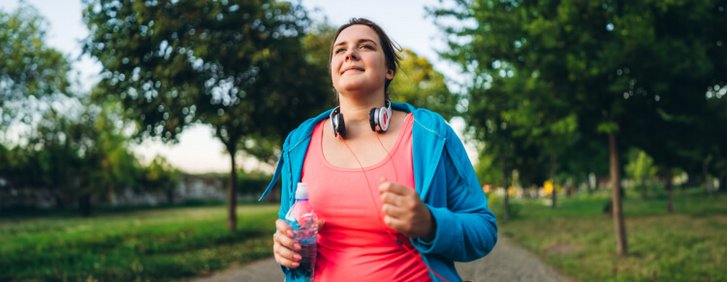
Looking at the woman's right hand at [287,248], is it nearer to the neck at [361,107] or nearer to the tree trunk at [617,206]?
the neck at [361,107]

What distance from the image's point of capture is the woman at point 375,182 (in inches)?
64.7

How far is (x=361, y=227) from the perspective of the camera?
172 centimetres

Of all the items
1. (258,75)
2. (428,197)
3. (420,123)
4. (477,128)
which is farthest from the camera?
(477,128)

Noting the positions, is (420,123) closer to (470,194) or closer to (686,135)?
(470,194)

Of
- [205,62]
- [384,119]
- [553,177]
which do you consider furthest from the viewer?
[553,177]

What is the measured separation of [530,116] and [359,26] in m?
8.16

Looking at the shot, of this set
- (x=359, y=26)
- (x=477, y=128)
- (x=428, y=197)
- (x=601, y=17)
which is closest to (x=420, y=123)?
(x=428, y=197)

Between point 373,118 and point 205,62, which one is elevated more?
point 205,62

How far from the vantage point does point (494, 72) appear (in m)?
10.3

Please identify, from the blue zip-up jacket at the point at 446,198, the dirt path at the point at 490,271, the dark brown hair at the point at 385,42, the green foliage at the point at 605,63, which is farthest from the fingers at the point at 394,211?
the green foliage at the point at 605,63

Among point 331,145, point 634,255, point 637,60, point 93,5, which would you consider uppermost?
point 93,5

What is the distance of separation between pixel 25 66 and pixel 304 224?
11.2 meters

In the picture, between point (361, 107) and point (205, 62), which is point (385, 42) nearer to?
point (361, 107)

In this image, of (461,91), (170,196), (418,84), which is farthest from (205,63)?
(170,196)
